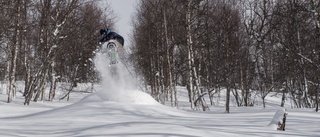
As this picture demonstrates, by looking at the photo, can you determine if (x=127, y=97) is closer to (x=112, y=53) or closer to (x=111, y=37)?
(x=112, y=53)

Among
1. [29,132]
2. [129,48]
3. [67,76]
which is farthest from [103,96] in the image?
[129,48]

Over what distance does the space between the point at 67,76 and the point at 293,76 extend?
1694 centimetres

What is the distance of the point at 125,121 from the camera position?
7.31m

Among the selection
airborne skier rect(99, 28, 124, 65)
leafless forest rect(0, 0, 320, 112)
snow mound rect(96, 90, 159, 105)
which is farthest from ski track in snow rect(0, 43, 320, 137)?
leafless forest rect(0, 0, 320, 112)

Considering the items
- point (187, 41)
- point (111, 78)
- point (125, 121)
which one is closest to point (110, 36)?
point (111, 78)

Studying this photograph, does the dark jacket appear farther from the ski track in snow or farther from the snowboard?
the ski track in snow

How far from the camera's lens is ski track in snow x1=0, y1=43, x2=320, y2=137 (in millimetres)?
5543

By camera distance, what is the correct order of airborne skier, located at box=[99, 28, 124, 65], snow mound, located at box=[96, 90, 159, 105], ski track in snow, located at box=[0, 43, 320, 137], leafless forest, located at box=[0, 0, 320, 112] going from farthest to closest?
1. leafless forest, located at box=[0, 0, 320, 112]
2. airborne skier, located at box=[99, 28, 124, 65]
3. snow mound, located at box=[96, 90, 159, 105]
4. ski track in snow, located at box=[0, 43, 320, 137]

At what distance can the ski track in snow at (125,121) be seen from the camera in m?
5.54

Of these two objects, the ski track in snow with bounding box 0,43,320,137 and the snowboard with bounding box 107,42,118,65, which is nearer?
the ski track in snow with bounding box 0,43,320,137

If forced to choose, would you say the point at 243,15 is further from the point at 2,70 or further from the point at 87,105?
the point at 2,70

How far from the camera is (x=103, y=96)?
9836 mm

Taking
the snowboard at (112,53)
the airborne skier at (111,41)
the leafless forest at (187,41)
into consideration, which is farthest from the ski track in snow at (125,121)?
the leafless forest at (187,41)

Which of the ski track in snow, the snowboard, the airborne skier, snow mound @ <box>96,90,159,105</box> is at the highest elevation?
the airborne skier
